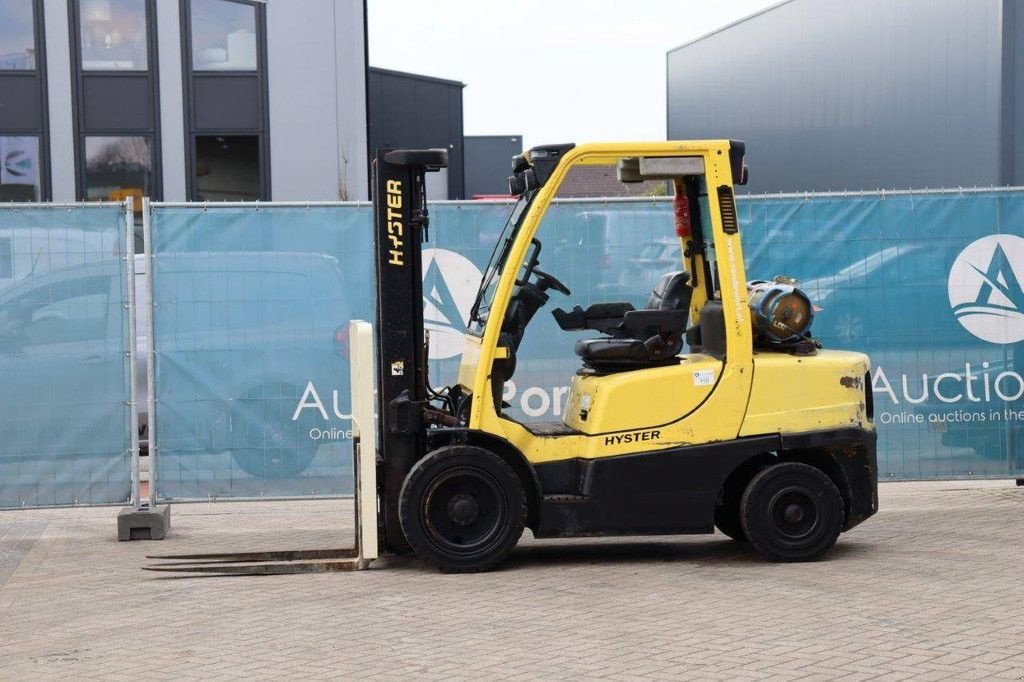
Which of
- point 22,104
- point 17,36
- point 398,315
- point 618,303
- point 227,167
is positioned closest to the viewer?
point 398,315

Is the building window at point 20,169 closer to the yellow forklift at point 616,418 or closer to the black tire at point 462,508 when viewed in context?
the yellow forklift at point 616,418

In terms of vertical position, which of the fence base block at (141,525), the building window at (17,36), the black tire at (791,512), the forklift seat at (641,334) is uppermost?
the building window at (17,36)

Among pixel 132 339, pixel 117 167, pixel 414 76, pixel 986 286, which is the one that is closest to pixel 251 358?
pixel 132 339

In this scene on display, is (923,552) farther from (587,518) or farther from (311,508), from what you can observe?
(311,508)

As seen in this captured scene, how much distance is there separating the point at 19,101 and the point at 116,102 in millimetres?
1884

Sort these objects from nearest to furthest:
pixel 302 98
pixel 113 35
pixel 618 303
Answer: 1. pixel 618 303
2. pixel 113 35
3. pixel 302 98

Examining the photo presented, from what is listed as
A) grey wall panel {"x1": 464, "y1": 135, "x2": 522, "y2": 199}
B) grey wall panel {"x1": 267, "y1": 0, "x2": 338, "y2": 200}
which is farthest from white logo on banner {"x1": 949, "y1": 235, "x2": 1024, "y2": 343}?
grey wall panel {"x1": 464, "y1": 135, "x2": 522, "y2": 199}

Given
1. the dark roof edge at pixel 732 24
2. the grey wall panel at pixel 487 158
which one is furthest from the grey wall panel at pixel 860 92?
the grey wall panel at pixel 487 158

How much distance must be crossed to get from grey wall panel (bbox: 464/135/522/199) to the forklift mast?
48504mm

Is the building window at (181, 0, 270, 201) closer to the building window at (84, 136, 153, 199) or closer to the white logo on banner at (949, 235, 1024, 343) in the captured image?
the building window at (84, 136, 153, 199)

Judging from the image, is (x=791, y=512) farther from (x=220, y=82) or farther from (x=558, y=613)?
(x=220, y=82)

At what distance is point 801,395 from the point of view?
Answer: 339 inches

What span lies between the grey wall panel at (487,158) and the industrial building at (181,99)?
27896 mm

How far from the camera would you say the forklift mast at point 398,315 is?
8.72 metres
